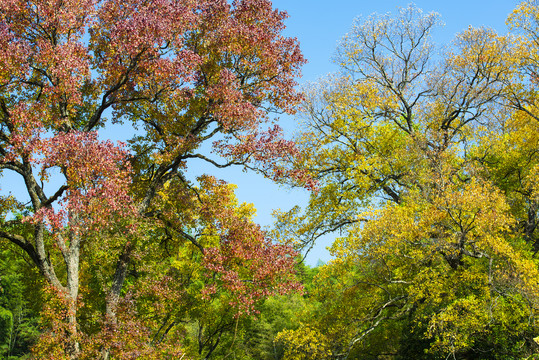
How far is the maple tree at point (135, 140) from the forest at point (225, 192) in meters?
0.06

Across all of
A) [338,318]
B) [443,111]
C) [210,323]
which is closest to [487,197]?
[338,318]

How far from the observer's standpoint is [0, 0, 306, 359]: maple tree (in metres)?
10.7

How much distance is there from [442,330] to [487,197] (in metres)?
4.15

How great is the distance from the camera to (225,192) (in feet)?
48.3

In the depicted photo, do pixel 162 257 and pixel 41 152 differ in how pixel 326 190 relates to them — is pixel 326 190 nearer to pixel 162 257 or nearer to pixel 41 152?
pixel 162 257

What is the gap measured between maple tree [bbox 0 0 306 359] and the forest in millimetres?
55

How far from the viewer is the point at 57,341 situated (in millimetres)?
10523

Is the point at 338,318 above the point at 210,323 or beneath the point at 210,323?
beneath

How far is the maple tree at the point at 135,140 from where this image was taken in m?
10.7

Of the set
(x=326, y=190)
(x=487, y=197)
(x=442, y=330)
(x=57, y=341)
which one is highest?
(x=326, y=190)

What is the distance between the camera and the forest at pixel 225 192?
1130 centimetres

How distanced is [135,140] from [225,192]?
3596mm

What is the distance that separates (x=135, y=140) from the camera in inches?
619

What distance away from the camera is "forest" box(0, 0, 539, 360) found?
1130 cm
